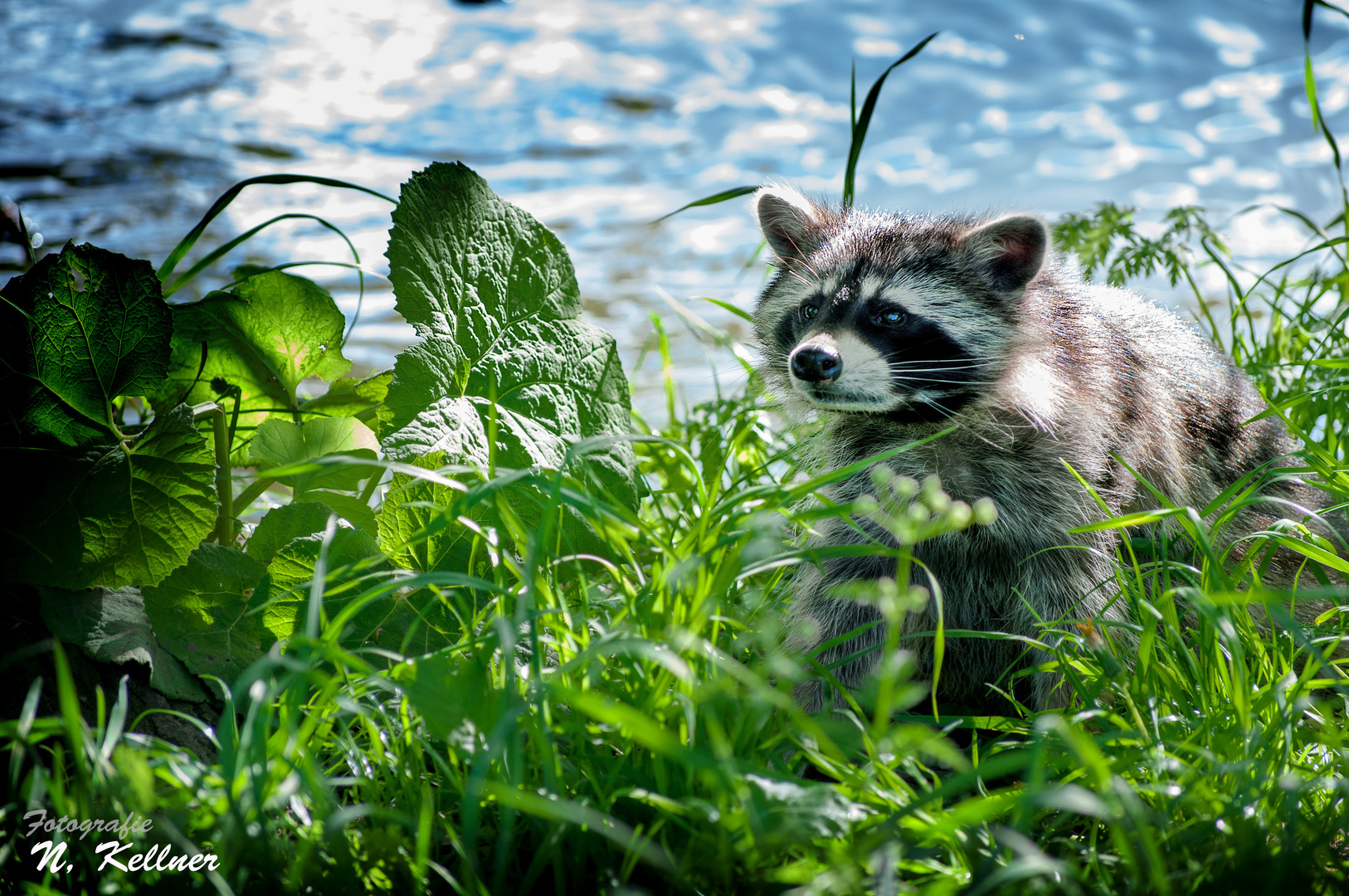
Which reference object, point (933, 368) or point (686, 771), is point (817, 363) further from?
point (686, 771)

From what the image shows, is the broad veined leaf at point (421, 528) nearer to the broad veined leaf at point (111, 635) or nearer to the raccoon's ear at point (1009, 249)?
the broad veined leaf at point (111, 635)

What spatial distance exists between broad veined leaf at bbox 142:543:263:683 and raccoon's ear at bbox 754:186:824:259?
1.95 meters

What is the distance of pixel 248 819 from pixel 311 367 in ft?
4.93

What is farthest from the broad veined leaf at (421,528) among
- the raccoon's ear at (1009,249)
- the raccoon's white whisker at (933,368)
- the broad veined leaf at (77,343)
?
the raccoon's ear at (1009,249)

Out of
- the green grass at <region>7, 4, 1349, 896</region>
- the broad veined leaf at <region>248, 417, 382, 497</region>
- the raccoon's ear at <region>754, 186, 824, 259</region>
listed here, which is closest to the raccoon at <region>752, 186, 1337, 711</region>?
the raccoon's ear at <region>754, 186, 824, 259</region>

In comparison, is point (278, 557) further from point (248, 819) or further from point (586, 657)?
point (586, 657)

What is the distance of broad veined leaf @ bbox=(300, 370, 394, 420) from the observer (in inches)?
111

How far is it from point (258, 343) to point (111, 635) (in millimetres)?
865

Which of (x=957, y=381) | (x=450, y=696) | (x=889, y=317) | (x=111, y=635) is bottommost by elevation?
(x=111, y=635)

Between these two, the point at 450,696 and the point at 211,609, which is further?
the point at 211,609

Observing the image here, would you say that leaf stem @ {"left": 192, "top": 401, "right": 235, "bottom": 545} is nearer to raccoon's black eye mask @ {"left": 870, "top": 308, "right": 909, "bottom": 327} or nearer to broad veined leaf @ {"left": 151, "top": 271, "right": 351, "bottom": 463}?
broad veined leaf @ {"left": 151, "top": 271, "right": 351, "bottom": 463}

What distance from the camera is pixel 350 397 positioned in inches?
111

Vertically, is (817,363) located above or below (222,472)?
above

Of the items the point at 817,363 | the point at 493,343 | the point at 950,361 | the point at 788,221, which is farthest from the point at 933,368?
the point at 493,343
